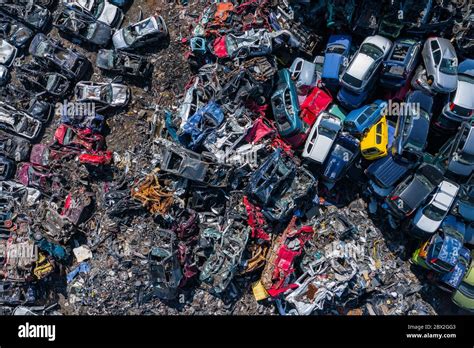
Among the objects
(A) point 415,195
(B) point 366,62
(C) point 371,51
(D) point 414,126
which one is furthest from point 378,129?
(C) point 371,51

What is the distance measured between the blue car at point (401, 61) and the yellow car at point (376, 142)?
1.45m

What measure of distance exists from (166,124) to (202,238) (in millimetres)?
4223

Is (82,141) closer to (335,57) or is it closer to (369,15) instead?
(335,57)

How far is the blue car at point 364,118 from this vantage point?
55.2 ft

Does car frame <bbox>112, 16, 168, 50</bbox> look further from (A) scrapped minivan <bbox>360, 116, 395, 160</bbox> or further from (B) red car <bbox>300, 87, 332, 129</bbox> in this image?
(A) scrapped minivan <bbox>360, 116, 395, 160</bbox>

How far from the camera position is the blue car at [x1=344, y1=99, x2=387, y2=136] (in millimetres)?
16812

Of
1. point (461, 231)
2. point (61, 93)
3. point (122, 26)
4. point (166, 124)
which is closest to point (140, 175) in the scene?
point (166, 124)

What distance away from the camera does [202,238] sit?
54.8ft

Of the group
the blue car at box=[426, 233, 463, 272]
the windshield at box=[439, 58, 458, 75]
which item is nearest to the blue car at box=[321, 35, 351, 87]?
the windshield at box=[439, 58, 458, 75]

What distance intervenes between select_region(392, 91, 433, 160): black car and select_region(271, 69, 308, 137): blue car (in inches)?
126

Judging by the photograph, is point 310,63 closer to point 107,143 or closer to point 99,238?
point 107,143

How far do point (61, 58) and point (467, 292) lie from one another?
16.8m

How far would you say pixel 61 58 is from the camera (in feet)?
61.5

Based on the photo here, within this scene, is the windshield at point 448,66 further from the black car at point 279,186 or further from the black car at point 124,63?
the black car at point 124,63
